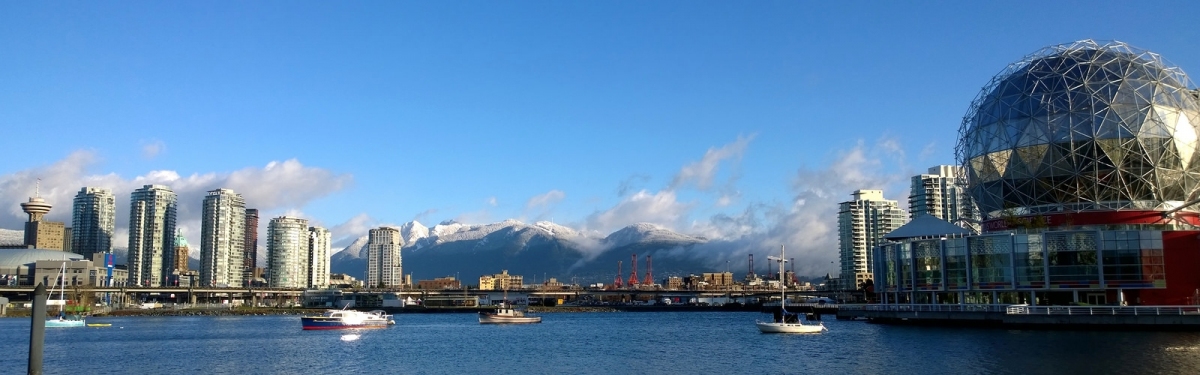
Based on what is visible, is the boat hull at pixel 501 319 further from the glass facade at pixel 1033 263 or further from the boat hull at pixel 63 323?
the glass facade at pixel 1033 263

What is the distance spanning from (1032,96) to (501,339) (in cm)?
6093

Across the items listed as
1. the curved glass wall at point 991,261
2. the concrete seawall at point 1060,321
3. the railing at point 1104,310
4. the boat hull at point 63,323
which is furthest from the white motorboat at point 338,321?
the railing at point 1104,310

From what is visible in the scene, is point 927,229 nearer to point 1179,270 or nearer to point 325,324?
point 1179,270

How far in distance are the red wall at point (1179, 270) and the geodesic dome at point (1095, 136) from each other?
5.39 meters

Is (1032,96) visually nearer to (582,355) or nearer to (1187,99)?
(1187,99)

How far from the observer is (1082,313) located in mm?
90938

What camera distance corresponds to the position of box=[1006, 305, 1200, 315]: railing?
88938 millimetres

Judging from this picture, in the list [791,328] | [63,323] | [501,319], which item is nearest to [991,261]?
[791,328]

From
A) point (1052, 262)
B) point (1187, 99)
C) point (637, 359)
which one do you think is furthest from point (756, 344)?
point (1187, 99)

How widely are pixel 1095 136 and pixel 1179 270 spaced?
14.9 m

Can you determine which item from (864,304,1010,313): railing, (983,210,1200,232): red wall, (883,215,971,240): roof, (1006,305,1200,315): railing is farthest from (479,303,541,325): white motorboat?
(983,210,1200,232): red wall

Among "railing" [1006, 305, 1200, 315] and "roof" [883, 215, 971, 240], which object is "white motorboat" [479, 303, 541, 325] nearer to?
"roof" [883, 215, 971, 240]

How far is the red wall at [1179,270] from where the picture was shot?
95312 millimetres

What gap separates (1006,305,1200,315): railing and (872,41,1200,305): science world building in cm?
597
